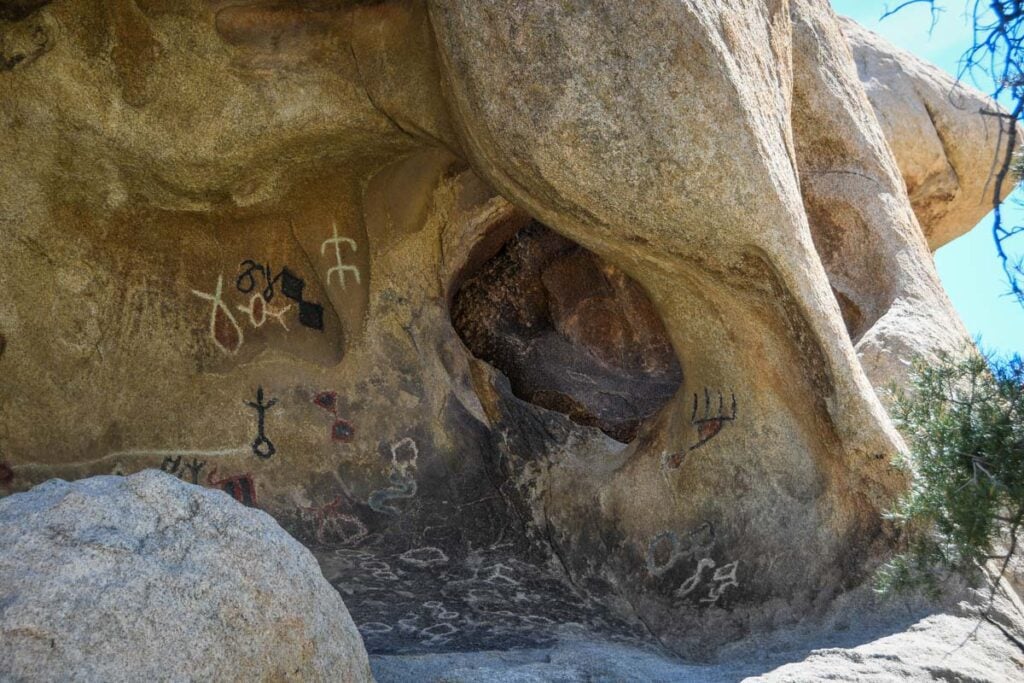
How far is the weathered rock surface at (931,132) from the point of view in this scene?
6.10 meters

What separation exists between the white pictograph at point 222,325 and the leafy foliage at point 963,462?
189cm

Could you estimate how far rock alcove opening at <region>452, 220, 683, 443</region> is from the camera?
15.8 ft

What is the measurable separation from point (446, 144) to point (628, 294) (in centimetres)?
165

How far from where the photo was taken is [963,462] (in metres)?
2.99

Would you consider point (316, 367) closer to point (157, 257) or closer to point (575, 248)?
point (157, 257)

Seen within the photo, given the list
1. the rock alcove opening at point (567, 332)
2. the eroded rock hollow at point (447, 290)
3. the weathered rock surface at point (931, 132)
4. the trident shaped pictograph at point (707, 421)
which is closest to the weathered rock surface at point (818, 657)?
the eroded rock hollow at point (447, 290)

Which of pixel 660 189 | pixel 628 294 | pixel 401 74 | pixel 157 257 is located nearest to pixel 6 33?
pixel 157 257

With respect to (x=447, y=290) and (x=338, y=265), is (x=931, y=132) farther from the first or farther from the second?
(x=338, y=265)

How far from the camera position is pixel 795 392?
3748 millimetres

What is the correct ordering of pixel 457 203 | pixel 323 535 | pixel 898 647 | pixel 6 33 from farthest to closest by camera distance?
1. pixel 457 203
2. pixel 323 535
3. pixel 6 33
4. pixel 898 647

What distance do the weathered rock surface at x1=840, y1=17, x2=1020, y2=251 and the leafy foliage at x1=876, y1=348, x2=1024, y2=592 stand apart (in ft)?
9.96

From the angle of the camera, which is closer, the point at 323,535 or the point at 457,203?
the point at 323,535

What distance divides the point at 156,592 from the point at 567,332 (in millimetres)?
2995

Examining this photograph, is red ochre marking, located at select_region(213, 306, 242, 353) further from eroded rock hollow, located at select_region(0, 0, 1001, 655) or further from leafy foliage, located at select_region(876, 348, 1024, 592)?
leafy foliage, located at select_region(876, 348, 1024, 592)
